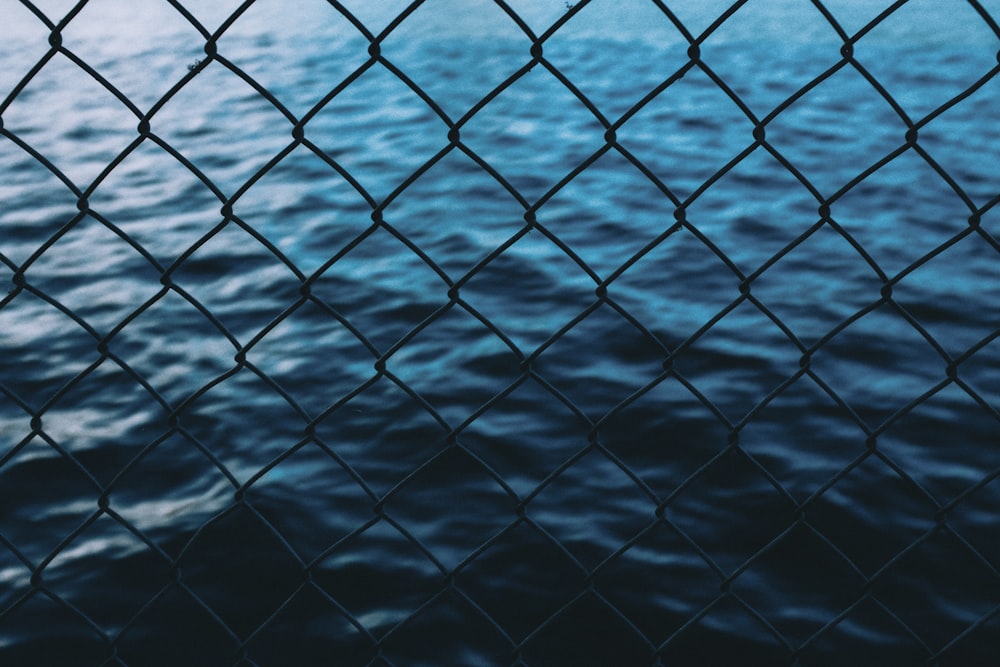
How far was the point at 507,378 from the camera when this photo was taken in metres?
3.46

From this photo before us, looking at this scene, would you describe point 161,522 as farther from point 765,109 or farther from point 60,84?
point 60,84

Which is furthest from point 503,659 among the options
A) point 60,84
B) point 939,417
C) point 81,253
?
point 60,84

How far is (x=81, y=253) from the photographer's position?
14.5 ft

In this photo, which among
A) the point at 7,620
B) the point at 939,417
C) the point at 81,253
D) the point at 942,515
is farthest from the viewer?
the point at 81,253

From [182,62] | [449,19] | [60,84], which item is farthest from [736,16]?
[60,84]

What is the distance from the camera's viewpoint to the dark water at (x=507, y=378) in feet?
6.75

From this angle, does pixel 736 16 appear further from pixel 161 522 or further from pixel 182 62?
pixel 161 522

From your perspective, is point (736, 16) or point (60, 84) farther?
point (736, 16)

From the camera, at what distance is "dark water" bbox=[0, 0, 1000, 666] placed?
2.06 meters

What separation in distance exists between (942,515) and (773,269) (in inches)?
100

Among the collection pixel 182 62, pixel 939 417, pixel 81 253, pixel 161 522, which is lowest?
pixel 939 417

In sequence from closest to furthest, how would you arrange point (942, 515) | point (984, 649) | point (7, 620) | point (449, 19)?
1. point (942, 515)
2. point (984, 649)
3. point (7, 620)
4. point (449, 19)

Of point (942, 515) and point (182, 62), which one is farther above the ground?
point (182, 62)

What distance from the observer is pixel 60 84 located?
21.5 ft
